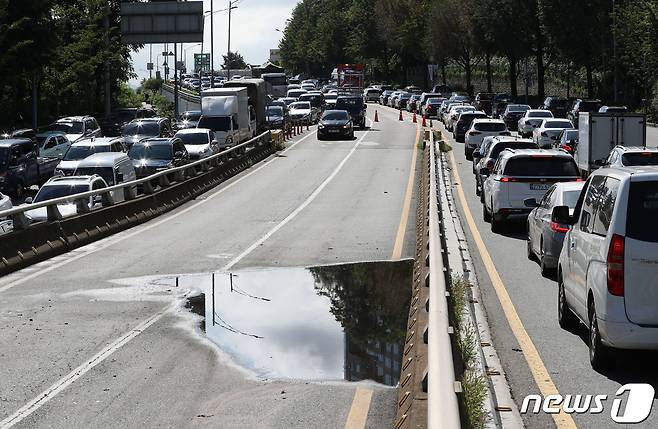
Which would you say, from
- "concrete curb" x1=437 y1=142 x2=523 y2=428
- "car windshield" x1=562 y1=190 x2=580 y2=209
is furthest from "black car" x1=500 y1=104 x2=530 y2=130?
"car windshield" x1=562 y1=190 x2=580 y2=209

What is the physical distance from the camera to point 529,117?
191 feet

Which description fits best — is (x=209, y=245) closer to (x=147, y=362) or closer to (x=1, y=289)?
(x=1, y=289)

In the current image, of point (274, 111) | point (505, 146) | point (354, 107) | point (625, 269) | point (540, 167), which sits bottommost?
point (625, 269)

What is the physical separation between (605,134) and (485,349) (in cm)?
2323

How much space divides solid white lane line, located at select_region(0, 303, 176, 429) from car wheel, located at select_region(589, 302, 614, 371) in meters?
4.74

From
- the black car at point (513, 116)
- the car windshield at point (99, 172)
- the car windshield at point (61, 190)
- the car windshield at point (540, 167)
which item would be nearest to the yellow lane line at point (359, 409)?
the car windshield at point (540, 167)

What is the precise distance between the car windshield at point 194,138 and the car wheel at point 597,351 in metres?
35.5

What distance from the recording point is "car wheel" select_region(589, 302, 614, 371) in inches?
410

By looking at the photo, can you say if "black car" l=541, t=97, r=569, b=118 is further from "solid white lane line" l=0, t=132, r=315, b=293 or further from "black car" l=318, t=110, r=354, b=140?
"solid white lane line" l=0, t=132, r=315, b=293

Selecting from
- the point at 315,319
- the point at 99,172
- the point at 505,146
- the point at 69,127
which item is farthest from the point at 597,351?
the point at 69,127

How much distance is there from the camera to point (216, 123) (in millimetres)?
51188

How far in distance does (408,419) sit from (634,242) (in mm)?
3209

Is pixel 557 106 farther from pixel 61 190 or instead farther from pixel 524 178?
pixel 524 178

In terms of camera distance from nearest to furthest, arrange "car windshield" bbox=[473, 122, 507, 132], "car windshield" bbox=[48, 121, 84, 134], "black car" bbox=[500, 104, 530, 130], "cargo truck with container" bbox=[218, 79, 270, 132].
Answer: "car windshield" bbox=[473, 122, 507, 132], "car windshield" bbox=[48, 121, 84, 134], "cargo truck with container" bbox=[218, 79, 270, 132], "black car" bbox=[500, 104, 530, 130]
